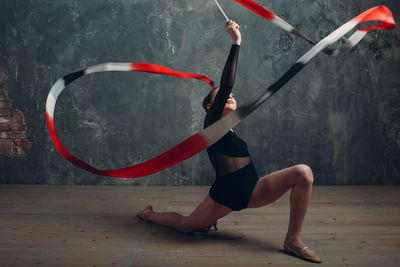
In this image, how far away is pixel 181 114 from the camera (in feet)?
14.0

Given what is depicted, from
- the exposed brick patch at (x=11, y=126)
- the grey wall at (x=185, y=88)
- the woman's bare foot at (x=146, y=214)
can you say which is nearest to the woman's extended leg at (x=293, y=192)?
the woman's bare foot at (x=146, y=214)

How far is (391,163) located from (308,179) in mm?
2599

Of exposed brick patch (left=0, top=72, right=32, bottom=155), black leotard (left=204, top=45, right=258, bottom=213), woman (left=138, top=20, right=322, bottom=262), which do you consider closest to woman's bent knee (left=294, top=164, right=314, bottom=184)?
woman (left=138, top=20, right=322, bottom=262)

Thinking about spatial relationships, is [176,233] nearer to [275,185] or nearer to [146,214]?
[146,214]

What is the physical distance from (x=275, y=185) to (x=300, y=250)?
0.38m

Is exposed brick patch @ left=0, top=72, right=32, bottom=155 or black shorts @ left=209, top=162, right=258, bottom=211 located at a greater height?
exposed brick patch @ left=0, top=72, right=32, bottom=155

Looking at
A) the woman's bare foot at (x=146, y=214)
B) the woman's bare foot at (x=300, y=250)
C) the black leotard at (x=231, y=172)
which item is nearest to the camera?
the woman's bare foot at (x=300, y=250)

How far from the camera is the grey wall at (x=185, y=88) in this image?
418 centimetres

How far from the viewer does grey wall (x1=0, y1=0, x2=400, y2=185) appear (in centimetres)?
418

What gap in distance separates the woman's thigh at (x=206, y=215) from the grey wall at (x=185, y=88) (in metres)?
1.85

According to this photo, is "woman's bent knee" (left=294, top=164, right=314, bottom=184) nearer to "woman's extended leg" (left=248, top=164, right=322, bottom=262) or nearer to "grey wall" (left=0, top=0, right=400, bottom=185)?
"woman's extended leg" (left=248, top=164, right=322, bottom=262)

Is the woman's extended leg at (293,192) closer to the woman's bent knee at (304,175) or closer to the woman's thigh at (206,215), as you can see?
the woman's bent knee at (304,175)

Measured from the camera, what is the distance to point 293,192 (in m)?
2.12

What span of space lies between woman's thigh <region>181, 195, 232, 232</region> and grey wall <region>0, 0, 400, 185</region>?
185cm
